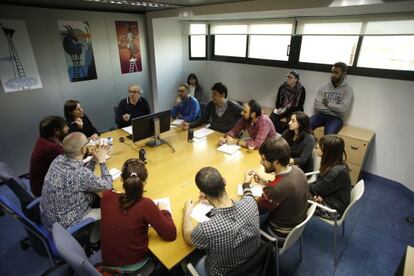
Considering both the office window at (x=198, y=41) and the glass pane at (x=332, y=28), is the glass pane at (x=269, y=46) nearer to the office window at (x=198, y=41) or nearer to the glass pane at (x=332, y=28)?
the glass pane at (x=332, y=28)

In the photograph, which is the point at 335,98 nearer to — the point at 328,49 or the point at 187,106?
the point at 328,49

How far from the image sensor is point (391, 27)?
331 centimetres

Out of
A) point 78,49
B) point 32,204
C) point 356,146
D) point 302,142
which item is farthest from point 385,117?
point 78,49

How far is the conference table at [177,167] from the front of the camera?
1.66 m

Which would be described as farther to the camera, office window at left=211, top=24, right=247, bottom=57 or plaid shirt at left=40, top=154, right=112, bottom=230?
office window at left=211, top=24, right=247, bottom=57

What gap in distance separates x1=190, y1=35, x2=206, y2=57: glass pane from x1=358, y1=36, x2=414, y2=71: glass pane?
10.4ft

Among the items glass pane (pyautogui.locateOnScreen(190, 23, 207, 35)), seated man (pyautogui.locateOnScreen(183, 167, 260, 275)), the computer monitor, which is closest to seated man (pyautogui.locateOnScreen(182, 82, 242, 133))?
the computer monitor

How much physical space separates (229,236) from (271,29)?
417 cm

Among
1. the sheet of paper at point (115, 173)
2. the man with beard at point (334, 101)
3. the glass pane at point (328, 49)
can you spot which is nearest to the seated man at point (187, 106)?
the sheet of paper at point (115, 173)

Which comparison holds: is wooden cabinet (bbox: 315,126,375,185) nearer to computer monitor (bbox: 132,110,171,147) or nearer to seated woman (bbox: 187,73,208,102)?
computer monitor (bbox: 132,110,171,147)

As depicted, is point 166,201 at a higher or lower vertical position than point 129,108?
lower

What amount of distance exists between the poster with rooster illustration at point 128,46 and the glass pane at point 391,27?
A: 4.05 m

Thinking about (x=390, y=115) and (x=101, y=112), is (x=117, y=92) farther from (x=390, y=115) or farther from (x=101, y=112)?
(x=390, y=115)

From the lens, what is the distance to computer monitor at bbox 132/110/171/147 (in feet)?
9.24
